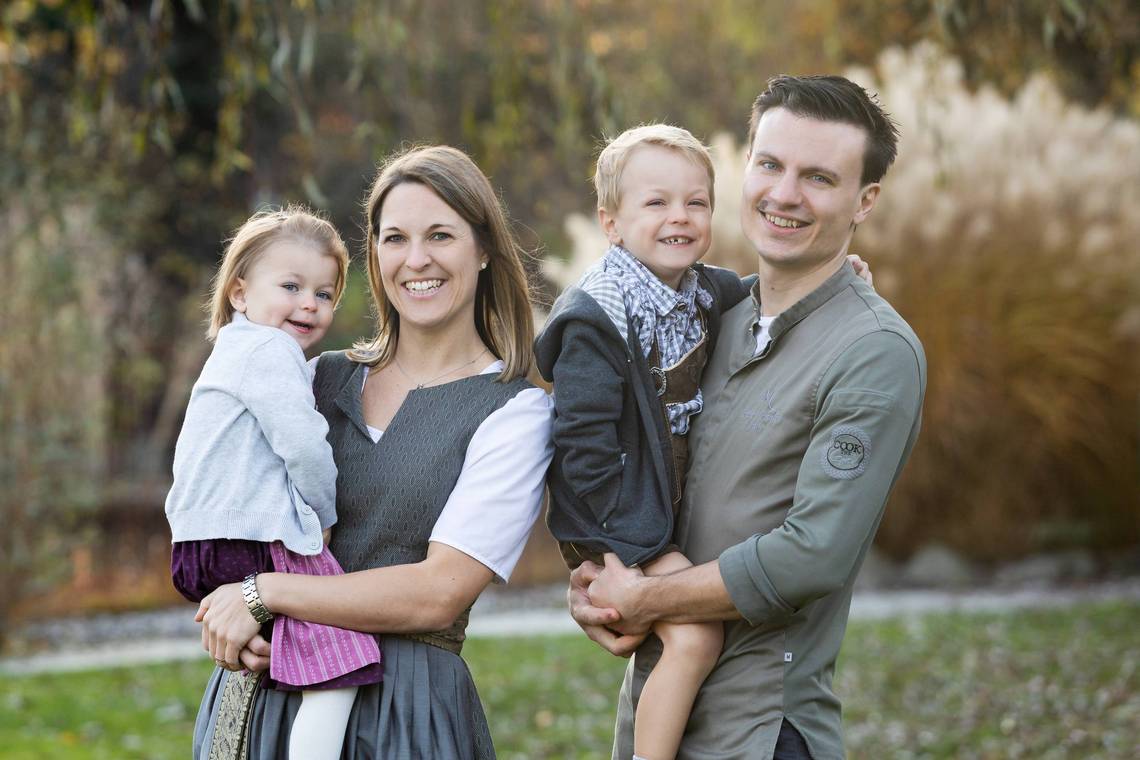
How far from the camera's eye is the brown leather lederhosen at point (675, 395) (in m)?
2.46

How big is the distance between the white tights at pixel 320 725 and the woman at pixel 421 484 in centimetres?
5

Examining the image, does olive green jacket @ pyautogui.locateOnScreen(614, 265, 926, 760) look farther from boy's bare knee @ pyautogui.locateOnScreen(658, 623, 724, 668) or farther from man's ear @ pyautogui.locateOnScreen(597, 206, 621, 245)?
man's ear @ pyautogui.locateOnScreen(597, 206, 621, 245)

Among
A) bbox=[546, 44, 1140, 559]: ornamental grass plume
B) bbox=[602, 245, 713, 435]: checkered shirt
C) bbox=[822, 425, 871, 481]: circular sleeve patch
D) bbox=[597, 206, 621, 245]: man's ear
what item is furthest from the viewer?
bbox=[546, 44, 1140, 559]: ornamental grass plume

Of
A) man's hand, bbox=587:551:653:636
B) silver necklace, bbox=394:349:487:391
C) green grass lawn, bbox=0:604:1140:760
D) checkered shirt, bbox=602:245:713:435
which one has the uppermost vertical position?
checkered shirt, bbox=602:245:713:435

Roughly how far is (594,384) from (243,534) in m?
0.67

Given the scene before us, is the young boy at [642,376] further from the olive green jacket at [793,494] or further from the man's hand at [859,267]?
the man's hand at [859,267]

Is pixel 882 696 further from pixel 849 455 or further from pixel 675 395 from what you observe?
pixel 849 455

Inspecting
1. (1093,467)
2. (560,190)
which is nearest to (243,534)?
(1093,467)

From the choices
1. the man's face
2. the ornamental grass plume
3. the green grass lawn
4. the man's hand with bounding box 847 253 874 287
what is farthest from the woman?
the ornamental grass plume

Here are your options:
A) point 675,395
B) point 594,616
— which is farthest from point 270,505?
point 675,395

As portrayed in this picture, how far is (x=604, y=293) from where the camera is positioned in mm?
2494

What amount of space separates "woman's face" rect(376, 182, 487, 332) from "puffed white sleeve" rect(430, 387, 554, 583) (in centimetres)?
24

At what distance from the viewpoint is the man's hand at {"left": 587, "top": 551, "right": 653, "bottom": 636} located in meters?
2.34

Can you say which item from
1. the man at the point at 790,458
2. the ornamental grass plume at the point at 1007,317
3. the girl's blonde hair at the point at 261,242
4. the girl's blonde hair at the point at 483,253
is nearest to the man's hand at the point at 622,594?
the man at the point at 790,458
